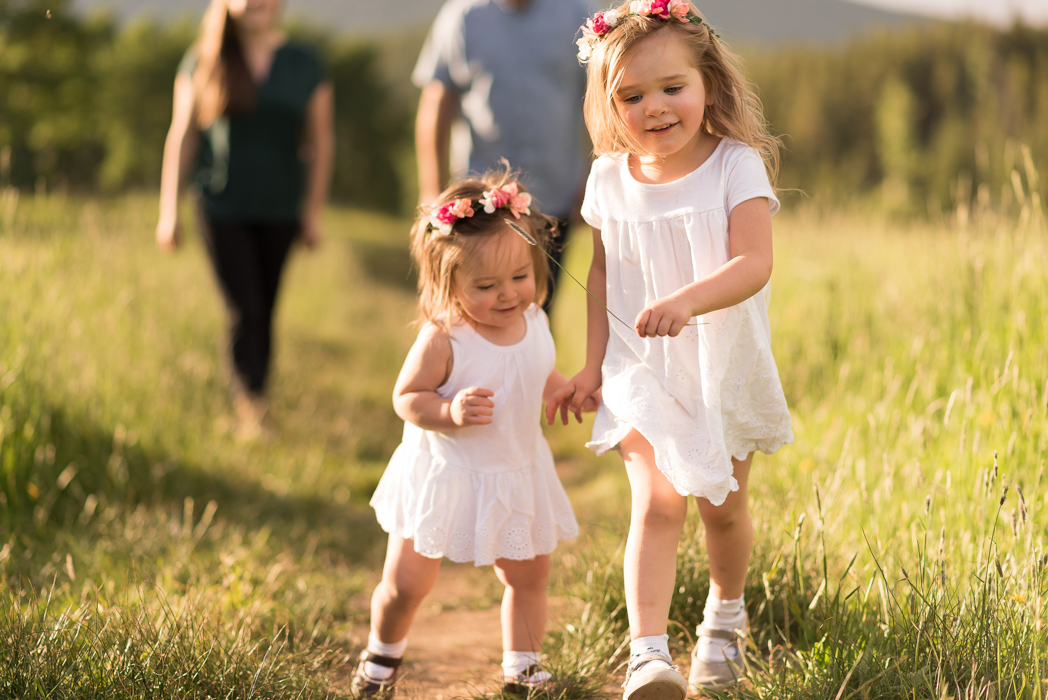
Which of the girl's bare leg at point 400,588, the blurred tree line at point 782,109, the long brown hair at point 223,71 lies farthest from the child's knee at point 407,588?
the long brown hair at point 223,71

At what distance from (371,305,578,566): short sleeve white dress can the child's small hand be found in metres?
0.15

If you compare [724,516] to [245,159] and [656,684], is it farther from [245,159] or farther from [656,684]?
[245,159]

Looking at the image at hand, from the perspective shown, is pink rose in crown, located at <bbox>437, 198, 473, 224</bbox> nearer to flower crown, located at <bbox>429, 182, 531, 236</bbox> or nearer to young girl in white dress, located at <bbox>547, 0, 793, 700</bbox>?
flower crown, located at <bbox>429, 182, 531, 236</bbox>

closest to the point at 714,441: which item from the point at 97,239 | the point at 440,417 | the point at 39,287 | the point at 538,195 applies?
the point at 440,417

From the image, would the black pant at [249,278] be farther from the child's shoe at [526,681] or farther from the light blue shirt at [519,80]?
the child's shoe at [526,681]

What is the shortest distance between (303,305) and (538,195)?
5931 mm

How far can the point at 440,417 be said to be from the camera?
2.14 meters

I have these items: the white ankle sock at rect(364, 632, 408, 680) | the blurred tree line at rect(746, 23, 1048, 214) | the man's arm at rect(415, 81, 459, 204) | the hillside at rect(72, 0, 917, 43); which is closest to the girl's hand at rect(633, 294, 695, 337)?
the white ankle sock at rect(364, 632, 408, 680)

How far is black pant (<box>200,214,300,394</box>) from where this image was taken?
459cm

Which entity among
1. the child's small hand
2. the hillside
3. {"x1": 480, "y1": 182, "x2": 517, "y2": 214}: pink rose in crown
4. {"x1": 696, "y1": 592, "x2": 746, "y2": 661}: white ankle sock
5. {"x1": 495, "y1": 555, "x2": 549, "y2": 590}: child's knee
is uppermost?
the hillside

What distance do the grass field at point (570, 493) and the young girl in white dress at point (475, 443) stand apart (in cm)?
17

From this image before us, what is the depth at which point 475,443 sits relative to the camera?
223 cm

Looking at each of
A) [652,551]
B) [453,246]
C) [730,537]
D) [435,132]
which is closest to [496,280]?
[453,246]

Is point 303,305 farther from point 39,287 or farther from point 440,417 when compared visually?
point 440,417
